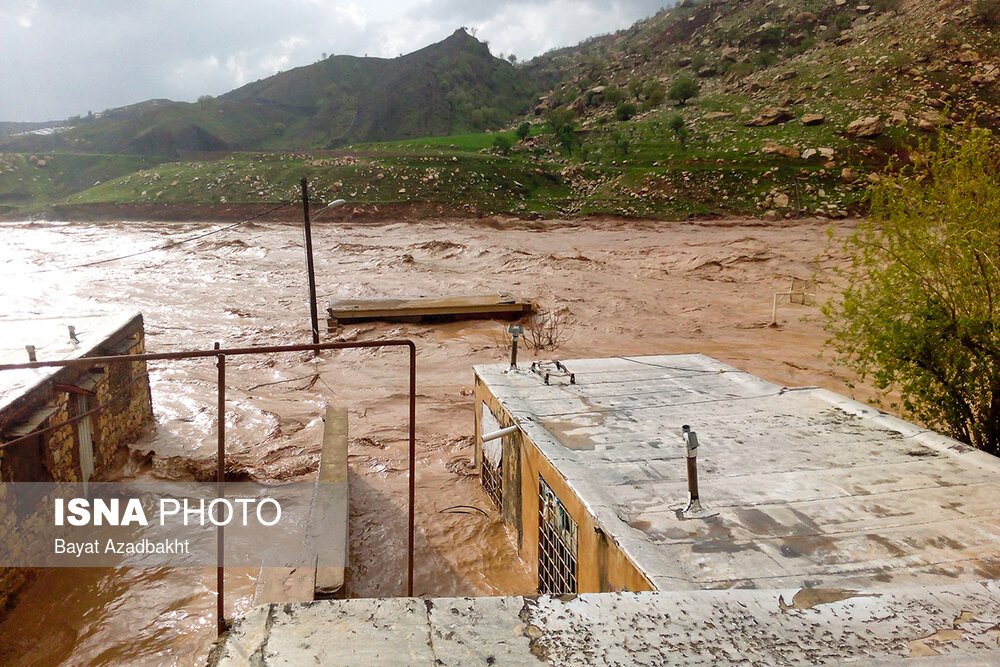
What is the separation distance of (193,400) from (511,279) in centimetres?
1080

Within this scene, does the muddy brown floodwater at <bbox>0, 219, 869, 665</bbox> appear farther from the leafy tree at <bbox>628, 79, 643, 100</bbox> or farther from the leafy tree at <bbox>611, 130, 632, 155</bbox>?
the leafy tree at <bbox>628, 79, 643, 100</bbox>

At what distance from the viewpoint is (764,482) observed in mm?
4797

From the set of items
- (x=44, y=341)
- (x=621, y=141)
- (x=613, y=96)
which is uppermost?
(x=613, y=96)

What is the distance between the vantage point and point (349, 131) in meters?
A: 74.7

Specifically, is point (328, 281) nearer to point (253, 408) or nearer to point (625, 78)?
point (253, 408)

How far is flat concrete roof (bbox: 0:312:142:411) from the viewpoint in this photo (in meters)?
6.51

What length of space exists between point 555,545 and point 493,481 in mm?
2270

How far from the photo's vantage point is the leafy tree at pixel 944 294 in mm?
5781

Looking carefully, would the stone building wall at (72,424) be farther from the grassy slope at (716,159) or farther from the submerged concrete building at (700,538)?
the grassy slope at (716,159)

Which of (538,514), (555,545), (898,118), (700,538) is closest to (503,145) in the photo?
(898,118)

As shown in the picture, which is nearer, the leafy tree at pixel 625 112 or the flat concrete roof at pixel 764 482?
the flat concrete roof at pixel 764 482

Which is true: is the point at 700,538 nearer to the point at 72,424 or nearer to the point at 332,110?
the point at 72,424

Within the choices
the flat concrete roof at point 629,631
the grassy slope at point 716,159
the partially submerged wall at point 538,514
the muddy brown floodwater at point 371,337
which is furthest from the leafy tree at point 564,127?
the flat concrete roof at point 629,631

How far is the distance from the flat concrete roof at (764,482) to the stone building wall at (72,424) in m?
3.64
